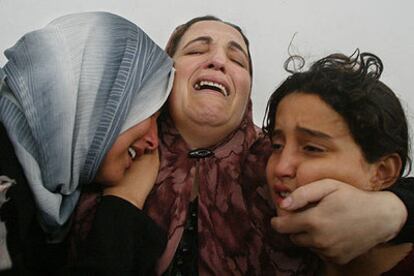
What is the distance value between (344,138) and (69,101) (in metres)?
0.53

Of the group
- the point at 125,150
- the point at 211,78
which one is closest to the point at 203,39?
the point at 211,78

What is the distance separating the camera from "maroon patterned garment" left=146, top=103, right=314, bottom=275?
855 millimetres

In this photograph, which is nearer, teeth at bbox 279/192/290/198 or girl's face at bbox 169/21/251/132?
teeth at bbox 279/192/290/198

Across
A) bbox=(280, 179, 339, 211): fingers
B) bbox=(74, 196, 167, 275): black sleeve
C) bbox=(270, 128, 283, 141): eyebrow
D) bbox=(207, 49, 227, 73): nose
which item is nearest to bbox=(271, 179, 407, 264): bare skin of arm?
bbox=(280, 179, 339, 211): fingers

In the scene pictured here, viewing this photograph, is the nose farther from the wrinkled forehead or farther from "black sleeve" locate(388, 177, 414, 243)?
"black sleeve" locate(388, 177, 414, 243)

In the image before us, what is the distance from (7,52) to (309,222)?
670 millimetres

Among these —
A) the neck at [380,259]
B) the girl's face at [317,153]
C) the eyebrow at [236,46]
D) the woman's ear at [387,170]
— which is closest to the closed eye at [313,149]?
the girl's face at [317,153]

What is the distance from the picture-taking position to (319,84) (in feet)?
2.70

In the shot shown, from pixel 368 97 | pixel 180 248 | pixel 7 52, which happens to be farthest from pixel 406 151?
pixel 7 52

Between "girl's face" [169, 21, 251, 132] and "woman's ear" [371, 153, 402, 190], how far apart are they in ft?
1.08

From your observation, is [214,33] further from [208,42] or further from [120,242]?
[120,242]

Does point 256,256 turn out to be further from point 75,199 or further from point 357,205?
point 75,199

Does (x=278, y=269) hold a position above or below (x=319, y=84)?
below

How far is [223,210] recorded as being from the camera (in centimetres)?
89
